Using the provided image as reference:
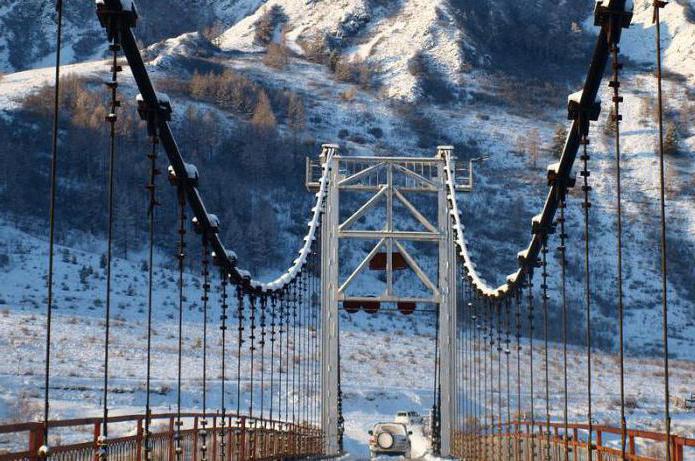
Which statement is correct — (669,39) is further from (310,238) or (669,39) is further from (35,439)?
(35,439)

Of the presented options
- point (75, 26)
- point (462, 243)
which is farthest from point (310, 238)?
point (75, 26)

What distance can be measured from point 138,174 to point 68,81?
23174mm

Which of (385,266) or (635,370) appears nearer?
(385,266)

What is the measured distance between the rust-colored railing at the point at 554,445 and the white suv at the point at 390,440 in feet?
4.39

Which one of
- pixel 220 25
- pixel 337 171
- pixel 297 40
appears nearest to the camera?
pixel 337 171

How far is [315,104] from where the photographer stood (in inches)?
5118

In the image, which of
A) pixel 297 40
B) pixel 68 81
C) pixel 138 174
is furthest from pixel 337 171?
pixel 297 40

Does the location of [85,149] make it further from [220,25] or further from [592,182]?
[220,25]

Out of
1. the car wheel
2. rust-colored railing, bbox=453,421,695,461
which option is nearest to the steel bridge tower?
the car wheel

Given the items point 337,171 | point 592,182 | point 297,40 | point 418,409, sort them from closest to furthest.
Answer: point 337,171 < point 418,409 < point 592,182 < point 297,40

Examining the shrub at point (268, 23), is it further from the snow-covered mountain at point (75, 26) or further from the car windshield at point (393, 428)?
the car windshield at point (393, 428)

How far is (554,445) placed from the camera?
57.4 ft

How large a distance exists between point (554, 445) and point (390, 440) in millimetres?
15411

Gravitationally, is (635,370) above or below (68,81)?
below
